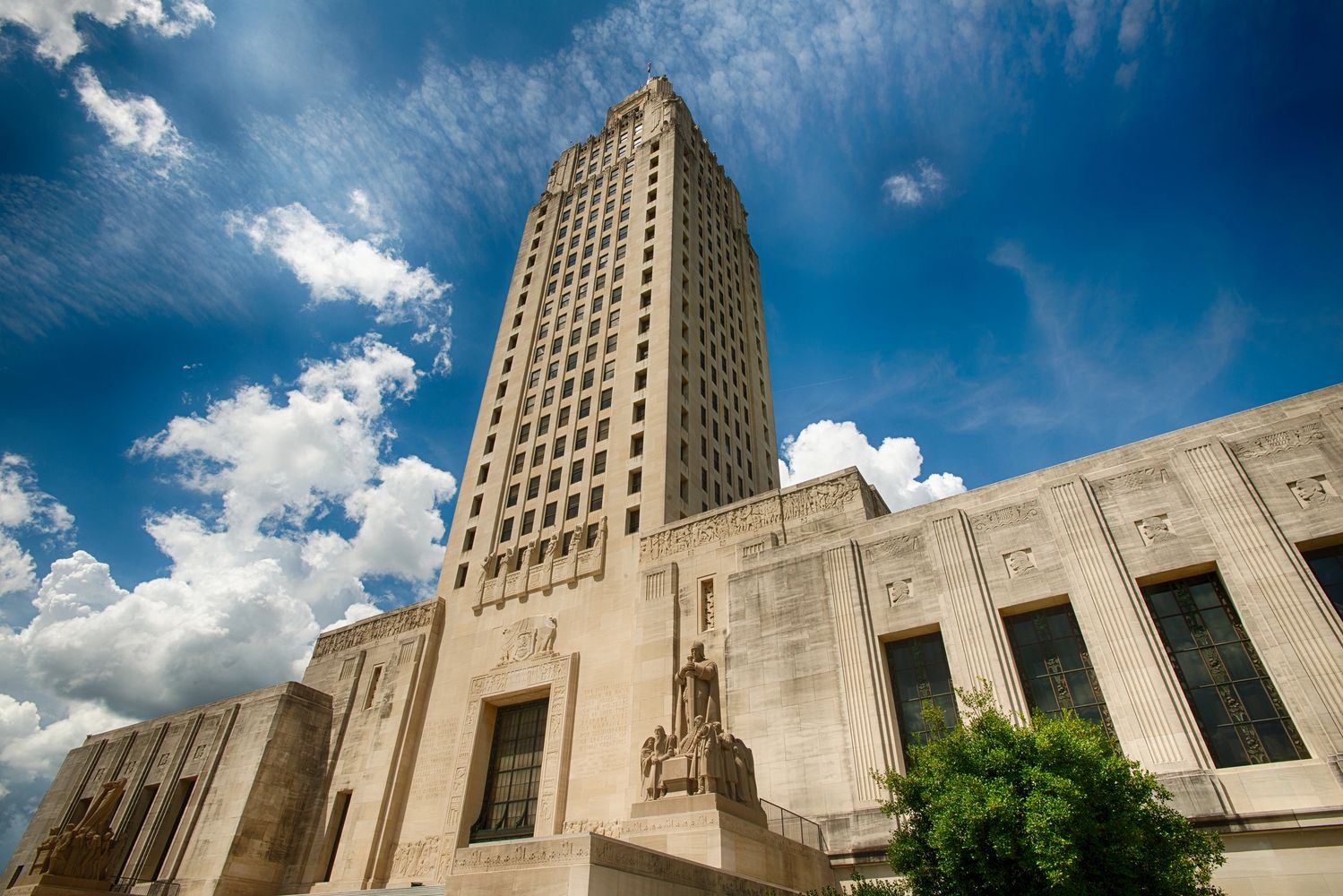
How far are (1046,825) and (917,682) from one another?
1105 cm

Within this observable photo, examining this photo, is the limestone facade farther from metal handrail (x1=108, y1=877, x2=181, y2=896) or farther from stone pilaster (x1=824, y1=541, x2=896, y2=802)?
metal handrail (x1=108, y1=877, x2=181, y2=896)

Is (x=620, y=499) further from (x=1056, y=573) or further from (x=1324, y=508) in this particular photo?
(x=1324, y=508)

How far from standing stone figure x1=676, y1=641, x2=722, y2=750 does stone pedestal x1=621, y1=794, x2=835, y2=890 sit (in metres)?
2.43

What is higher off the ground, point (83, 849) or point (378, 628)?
point (378, 628)

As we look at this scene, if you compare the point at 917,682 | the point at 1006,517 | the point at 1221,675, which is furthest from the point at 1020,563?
the point at 1221,675

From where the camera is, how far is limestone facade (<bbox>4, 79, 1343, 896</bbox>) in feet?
59.5

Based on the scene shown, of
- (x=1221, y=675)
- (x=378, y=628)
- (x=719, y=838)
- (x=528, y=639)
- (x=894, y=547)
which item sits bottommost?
(x=719, y=838)

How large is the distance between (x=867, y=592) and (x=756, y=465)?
22.6 metres

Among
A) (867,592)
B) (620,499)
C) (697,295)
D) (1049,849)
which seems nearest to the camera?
(1049,849)

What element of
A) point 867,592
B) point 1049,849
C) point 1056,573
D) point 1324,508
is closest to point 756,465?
point 867,592

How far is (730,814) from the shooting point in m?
17.9

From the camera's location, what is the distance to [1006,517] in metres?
24.1

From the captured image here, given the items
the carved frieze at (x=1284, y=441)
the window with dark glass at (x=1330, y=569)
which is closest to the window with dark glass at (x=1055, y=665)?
the window with dark glass at (x=1330, y=569)

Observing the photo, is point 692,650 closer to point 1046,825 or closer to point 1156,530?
point 1046,825
